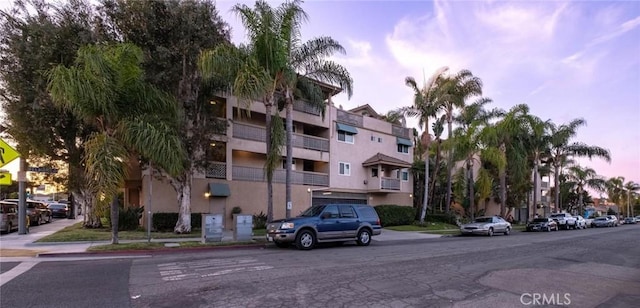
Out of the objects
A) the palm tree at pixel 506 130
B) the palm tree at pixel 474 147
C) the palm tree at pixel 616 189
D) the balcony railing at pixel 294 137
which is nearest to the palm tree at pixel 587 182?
the palm tree at pixel 616 189

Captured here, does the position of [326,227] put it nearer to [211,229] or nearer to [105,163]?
[211,229]

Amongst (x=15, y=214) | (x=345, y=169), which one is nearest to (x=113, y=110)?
(x=15, y=214)

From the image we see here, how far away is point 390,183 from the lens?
35312 mm

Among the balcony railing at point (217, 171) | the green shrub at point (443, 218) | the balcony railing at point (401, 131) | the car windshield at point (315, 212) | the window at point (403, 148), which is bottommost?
the green shrub at point (443, 218)

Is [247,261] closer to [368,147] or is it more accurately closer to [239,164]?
Result: [239,164]

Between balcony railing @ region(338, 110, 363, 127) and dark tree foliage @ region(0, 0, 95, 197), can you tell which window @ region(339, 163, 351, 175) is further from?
dark tree foliage @ region(0, 0, 95, 197)

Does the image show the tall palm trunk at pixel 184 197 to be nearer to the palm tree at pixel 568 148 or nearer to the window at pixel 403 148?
the window at pixel 403 148

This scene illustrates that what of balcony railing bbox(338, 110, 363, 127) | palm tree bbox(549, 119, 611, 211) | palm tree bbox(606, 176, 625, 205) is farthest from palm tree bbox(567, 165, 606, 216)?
balcony railing bbox(338, 110, 363, 127)

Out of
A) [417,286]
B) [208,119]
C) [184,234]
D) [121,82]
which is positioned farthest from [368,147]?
[417,286]

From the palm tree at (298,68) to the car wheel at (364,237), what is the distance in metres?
4.19

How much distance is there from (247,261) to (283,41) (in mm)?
11541

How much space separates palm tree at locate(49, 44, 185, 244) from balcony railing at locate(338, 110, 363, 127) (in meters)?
18.8

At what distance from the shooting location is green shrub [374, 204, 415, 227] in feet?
107

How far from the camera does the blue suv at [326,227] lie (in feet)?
52.5
